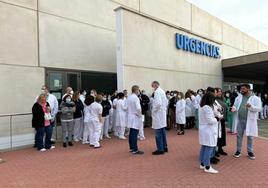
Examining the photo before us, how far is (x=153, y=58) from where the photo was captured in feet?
46.4

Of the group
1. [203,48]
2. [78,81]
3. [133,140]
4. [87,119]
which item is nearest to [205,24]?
[203,48]

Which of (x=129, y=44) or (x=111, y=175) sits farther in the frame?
(x=129, y=44)

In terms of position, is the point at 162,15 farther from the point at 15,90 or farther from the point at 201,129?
the point at 201,129

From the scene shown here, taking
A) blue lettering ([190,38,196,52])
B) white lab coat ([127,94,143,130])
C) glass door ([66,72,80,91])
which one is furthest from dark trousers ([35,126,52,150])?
blue lettering ([190,38,196,52])

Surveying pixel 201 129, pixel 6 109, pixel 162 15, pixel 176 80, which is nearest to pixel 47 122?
pixel 6 109

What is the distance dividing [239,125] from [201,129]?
177cm

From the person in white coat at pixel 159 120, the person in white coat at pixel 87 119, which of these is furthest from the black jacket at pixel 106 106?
the person in white coat at pixel 159 120

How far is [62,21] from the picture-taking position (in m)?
12.0

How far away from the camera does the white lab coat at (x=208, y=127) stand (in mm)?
6102

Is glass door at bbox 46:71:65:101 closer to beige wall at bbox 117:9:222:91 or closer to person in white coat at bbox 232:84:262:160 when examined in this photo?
beige wall at bbox 117:9:222:91

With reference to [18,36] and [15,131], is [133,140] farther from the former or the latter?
[18,36]

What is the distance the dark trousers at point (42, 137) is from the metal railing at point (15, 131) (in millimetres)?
993

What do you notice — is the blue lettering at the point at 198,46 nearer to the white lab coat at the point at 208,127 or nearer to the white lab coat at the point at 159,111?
the white lab coat at the point at 159,111

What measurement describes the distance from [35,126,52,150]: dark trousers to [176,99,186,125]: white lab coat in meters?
5.19
